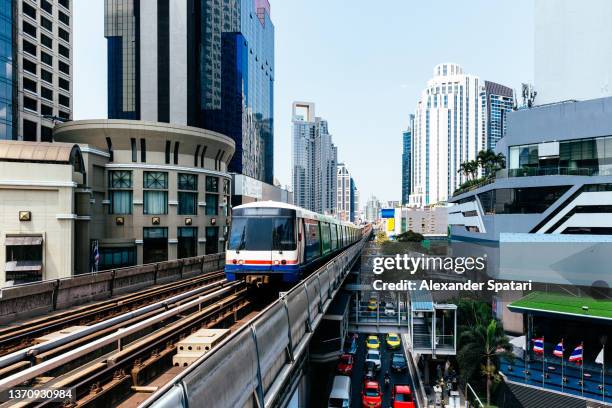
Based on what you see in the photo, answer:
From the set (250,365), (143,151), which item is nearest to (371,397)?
(250,365)

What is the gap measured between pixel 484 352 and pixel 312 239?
53.9ft

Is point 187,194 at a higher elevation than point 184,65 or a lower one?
lower

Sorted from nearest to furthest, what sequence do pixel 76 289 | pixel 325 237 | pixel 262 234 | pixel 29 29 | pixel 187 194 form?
1. pixel 76 289
2. pixel 262 234
3. pixel 325 237
4. pixel 187 194
5. pixel 29 29

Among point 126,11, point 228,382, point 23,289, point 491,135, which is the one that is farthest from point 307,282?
point 491,135

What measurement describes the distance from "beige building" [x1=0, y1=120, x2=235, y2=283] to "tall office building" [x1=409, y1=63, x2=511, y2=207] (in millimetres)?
158680

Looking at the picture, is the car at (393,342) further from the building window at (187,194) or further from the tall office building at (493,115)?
the tall office building at (493,115)

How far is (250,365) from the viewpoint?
6.39m

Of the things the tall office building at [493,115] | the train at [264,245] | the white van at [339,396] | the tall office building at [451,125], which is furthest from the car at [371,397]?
the tall office building at [493,115]

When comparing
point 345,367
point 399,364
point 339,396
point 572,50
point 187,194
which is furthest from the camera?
point 572,50

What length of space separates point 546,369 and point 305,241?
25511 millimetres

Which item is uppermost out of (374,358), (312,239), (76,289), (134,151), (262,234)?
(134,151)

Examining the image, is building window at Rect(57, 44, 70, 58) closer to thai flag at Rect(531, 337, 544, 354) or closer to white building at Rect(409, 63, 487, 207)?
thai flag at Rect(531, 337, 544, 354)

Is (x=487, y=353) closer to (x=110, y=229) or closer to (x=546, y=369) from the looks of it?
(x=546, y=369)

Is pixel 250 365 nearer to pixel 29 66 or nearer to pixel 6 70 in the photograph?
pixel 6 70
